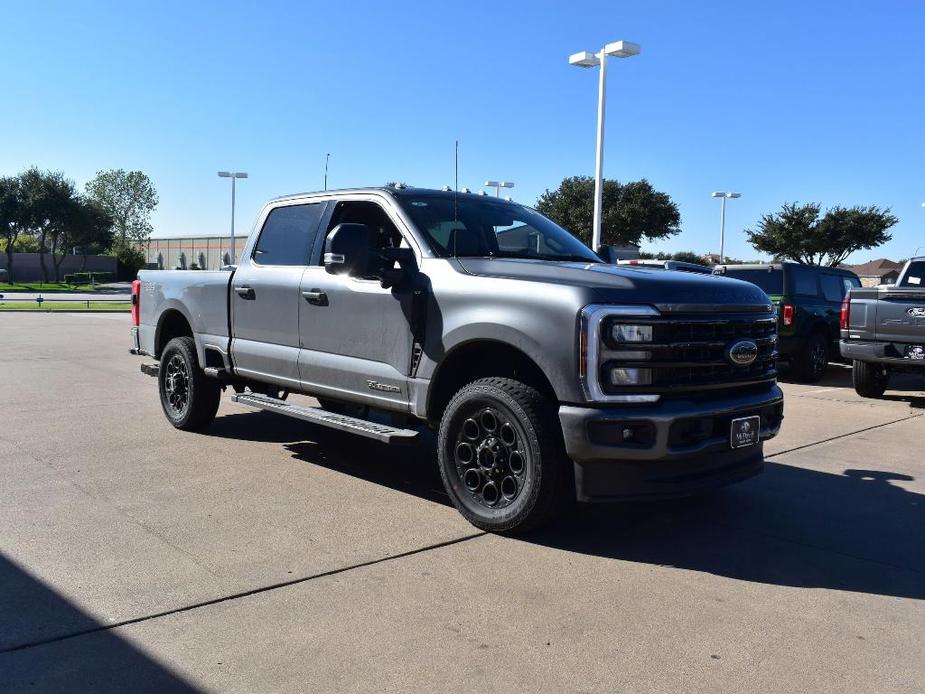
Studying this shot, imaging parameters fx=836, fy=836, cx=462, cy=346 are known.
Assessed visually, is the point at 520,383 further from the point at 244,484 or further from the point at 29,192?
the point at 29,192

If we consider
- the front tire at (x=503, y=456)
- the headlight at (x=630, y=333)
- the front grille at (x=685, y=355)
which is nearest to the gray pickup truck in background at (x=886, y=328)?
the front grille at (x=685, y=355)

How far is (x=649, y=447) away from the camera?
4258mm

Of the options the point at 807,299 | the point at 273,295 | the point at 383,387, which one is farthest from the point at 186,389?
the point at 807,299

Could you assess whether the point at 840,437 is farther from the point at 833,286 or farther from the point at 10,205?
the point at 10,205

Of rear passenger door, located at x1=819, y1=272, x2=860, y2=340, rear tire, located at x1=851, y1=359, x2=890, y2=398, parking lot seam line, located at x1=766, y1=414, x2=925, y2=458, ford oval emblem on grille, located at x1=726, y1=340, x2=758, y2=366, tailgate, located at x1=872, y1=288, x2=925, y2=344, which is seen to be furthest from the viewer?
rear passenger door, located at x1=819, y1=272, x2=860, y2=340

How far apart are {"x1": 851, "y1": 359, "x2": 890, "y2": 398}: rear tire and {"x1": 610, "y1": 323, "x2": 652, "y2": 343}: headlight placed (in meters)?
7.72

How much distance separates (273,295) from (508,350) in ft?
7.60

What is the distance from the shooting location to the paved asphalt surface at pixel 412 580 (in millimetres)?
3166

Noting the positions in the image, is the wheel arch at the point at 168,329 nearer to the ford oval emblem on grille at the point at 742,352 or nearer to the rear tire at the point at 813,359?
the ford oval emblem on grille at the point at 742,352

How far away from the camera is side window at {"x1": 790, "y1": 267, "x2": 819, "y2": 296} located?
517 inches

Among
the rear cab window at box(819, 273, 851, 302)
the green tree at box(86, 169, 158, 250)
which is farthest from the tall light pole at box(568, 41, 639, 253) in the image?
A: the green tree at box(86, 169, 158, 250)

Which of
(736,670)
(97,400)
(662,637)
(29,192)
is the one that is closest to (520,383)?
(662,637)

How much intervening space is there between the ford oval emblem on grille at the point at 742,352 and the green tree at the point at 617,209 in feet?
157

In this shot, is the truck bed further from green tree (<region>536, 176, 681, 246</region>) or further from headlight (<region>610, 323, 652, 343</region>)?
green tree (<region>536, 176, 681, 246</region>)
